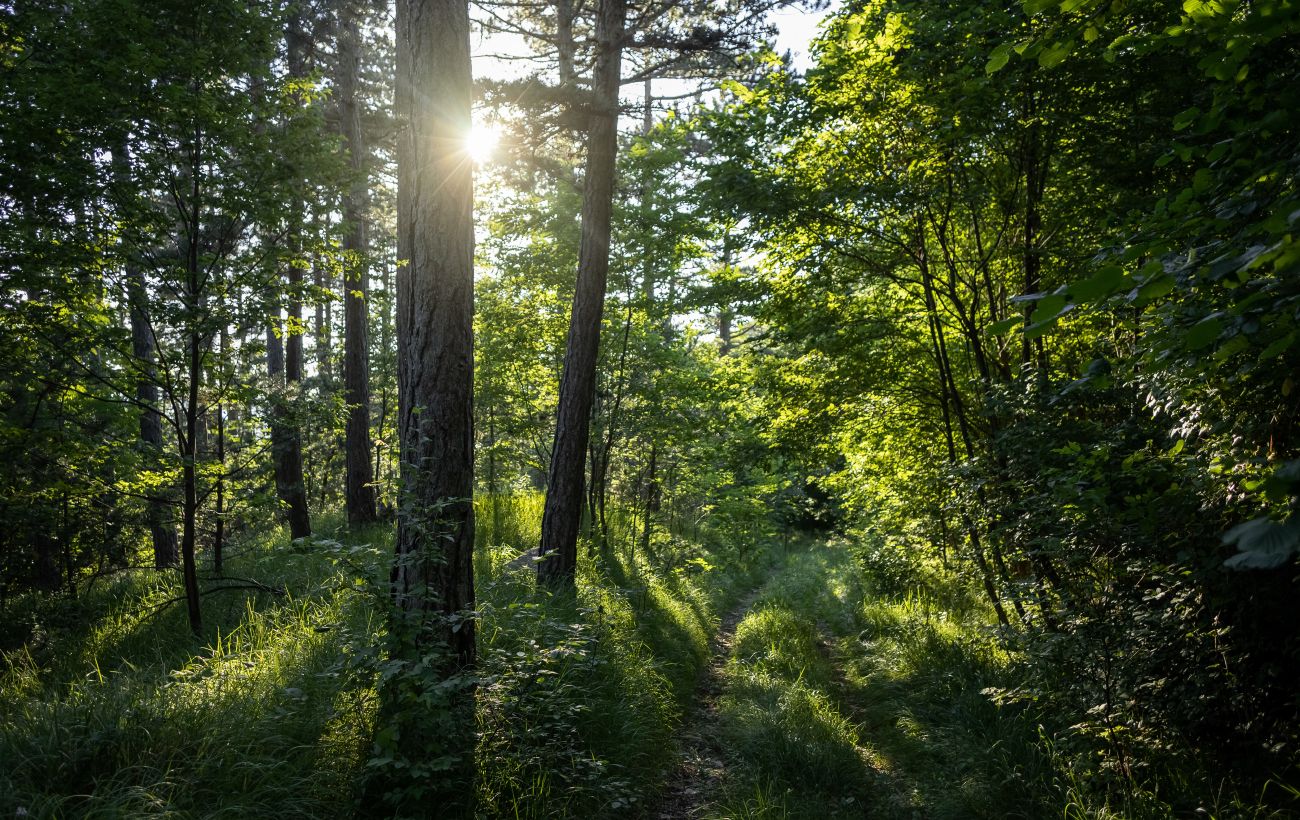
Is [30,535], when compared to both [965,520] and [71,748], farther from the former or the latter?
[965,520]

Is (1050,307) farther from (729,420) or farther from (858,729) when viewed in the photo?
(729,420)

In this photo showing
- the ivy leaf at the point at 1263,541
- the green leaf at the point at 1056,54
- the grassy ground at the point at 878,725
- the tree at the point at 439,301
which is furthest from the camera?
the grassy ground at the point at 878,725

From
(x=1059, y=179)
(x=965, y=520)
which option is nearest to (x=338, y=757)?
(x=965, y=520)

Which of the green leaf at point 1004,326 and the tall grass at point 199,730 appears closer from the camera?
the green leaf at point 1004,326

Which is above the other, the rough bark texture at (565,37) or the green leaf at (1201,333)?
the rough bark texture at (565,37)

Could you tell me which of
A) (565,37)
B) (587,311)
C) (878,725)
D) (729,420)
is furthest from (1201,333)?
(565,37)

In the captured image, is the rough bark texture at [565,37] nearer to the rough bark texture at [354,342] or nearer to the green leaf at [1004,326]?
the rough bark texture at [354,342]

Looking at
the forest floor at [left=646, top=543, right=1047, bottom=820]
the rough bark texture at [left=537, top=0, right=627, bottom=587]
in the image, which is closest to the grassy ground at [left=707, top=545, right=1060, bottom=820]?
the forest floor at [left=646, top=543, right=1047, bottom=820]

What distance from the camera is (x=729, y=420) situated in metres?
10.4

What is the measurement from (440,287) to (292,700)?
2.78 meters

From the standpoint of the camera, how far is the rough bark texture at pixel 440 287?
13.5ft

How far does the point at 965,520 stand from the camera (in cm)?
630

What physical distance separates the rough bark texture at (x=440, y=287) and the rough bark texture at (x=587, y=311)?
3.45m

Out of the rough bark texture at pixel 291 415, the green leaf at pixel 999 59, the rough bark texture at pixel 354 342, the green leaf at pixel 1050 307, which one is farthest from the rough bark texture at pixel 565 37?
the green leaf at pixel 1050 307
